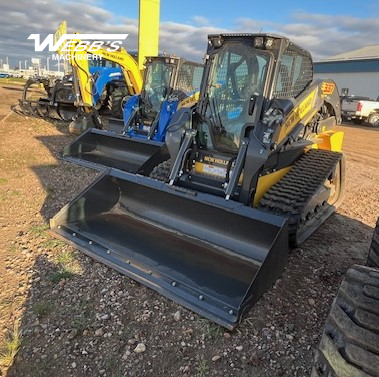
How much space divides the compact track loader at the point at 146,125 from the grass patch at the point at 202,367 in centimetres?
386

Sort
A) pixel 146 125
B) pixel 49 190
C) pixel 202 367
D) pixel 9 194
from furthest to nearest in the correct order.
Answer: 1. pixel 146 125
2. pixel 49 190
3. pixel 9 194
4. pixel 202 367

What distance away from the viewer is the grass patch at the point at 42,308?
306cm

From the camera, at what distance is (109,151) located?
784 centimetres

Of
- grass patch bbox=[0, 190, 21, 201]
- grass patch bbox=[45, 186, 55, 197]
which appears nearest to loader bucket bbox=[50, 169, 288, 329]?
grass patch bbox=[45, 186, 55, 197]

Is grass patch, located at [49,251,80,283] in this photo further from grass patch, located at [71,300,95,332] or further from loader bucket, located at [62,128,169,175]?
loader bucket, located at [62,128,169,175]

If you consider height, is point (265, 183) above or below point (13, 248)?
above

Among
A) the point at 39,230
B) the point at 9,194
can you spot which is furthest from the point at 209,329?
the point at 9,194

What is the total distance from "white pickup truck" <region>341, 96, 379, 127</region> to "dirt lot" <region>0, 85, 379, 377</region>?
16.1 metres

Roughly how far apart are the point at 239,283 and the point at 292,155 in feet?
7.16

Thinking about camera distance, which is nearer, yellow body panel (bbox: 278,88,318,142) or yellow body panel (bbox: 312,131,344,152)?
yellow body panel (bbox: 278,88,318,142)

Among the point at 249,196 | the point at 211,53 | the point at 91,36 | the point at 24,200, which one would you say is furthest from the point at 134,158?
the point at 91,36

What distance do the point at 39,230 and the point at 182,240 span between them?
168 cm

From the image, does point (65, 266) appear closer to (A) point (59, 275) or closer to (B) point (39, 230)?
(A) point (59, 275)

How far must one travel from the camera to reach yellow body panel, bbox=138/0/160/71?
11578mm
